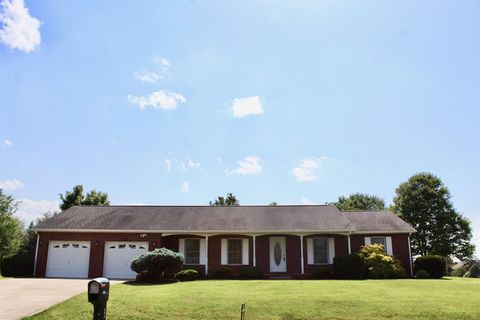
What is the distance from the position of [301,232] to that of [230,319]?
1469cm

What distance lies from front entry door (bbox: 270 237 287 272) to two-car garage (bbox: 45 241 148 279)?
7770 mm

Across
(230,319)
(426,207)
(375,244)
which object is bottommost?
(230,319)

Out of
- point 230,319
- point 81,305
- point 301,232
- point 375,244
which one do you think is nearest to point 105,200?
point 301,232

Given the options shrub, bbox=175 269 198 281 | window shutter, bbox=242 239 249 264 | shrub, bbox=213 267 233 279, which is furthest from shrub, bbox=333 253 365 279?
shrub, bbox=175 269 198 281

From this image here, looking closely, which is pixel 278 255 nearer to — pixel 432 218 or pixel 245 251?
pixel 245 251

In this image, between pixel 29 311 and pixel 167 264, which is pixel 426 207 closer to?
pixel 167 264

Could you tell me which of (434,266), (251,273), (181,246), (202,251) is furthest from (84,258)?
(434,266)

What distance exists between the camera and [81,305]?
1191cm

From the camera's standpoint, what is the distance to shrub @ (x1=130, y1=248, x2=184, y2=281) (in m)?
19.2

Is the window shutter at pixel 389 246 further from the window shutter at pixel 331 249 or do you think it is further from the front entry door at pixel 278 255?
the front entry door at pixel 278 255

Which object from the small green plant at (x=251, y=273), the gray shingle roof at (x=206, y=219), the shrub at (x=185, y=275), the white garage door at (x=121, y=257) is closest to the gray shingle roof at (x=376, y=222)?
the gray shingle roof at (x=206, y=219)

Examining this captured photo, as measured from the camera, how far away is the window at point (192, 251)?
83.7ft

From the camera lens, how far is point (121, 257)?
25062 mm

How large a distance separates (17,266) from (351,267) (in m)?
19.5
